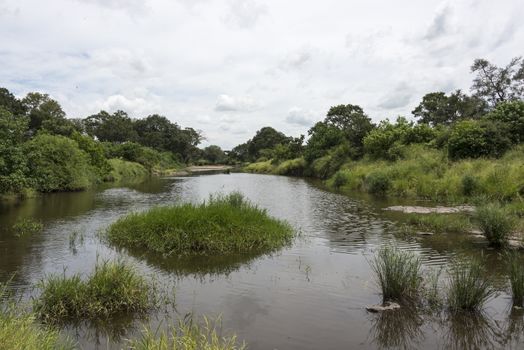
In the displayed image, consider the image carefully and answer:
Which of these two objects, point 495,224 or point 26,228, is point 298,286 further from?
point 26,228

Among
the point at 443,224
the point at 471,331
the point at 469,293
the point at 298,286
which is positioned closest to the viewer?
the point at 471,331

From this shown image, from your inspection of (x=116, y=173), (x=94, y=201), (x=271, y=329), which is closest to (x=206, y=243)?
(x=271, y=329)

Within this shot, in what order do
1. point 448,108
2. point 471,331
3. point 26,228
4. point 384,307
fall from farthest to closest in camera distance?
point 448,108, point 26,228, point 384,307, point 471,331

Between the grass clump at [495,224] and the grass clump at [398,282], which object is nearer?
the grass clump at [398,282]

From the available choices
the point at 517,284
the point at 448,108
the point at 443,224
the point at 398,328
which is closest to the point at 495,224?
the point at 443,224

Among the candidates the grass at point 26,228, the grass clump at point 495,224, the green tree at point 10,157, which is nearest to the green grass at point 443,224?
the grass clump at point 495,224

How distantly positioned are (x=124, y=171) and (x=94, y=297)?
5145 centimetres

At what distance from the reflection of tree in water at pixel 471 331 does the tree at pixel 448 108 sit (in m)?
38.1

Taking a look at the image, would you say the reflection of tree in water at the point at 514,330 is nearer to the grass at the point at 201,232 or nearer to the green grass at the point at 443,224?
the grass at the point at 201,232

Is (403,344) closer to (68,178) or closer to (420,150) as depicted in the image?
(420,150)

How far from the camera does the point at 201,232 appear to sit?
13.2m

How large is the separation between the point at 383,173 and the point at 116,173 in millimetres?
34829

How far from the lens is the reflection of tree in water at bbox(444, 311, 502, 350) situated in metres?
6.96

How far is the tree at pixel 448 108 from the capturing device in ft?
143
